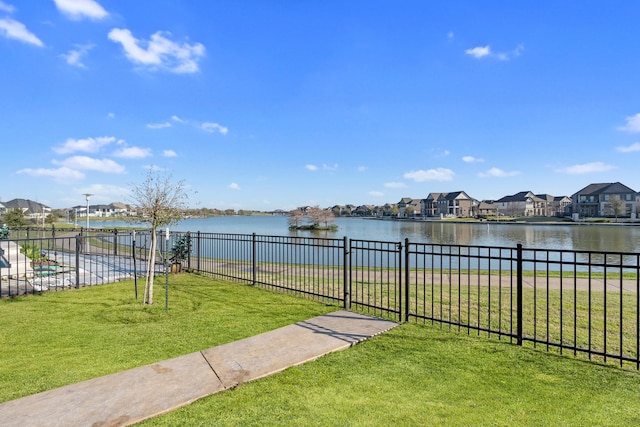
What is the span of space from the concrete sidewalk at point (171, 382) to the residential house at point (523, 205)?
394 ft

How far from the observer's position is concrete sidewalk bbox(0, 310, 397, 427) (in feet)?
10.2

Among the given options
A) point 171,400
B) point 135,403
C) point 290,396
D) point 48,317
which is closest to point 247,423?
point 290,396

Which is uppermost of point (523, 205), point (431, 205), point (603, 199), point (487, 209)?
point (603, 199)

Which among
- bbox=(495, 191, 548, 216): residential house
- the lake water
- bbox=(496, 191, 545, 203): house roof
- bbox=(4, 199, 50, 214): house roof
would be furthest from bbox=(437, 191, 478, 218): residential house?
bbox=(4, 199, 50, 214): house roof

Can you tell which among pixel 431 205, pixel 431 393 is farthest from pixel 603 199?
pixel 431 393

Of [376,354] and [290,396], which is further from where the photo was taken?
[376,354]

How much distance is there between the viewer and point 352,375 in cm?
391

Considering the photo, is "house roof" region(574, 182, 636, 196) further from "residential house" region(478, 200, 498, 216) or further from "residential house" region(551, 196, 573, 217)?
"residential house" region(478, 200, 498, 216)

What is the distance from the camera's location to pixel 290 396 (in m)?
3.43


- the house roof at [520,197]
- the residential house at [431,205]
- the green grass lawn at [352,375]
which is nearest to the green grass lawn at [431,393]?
the green grass lawn at [352,375]

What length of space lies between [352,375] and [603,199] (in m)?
104

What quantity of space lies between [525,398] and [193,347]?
408cm

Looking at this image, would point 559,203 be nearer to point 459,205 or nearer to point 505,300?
point 459,205

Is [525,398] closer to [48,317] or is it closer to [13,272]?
[48,317]
